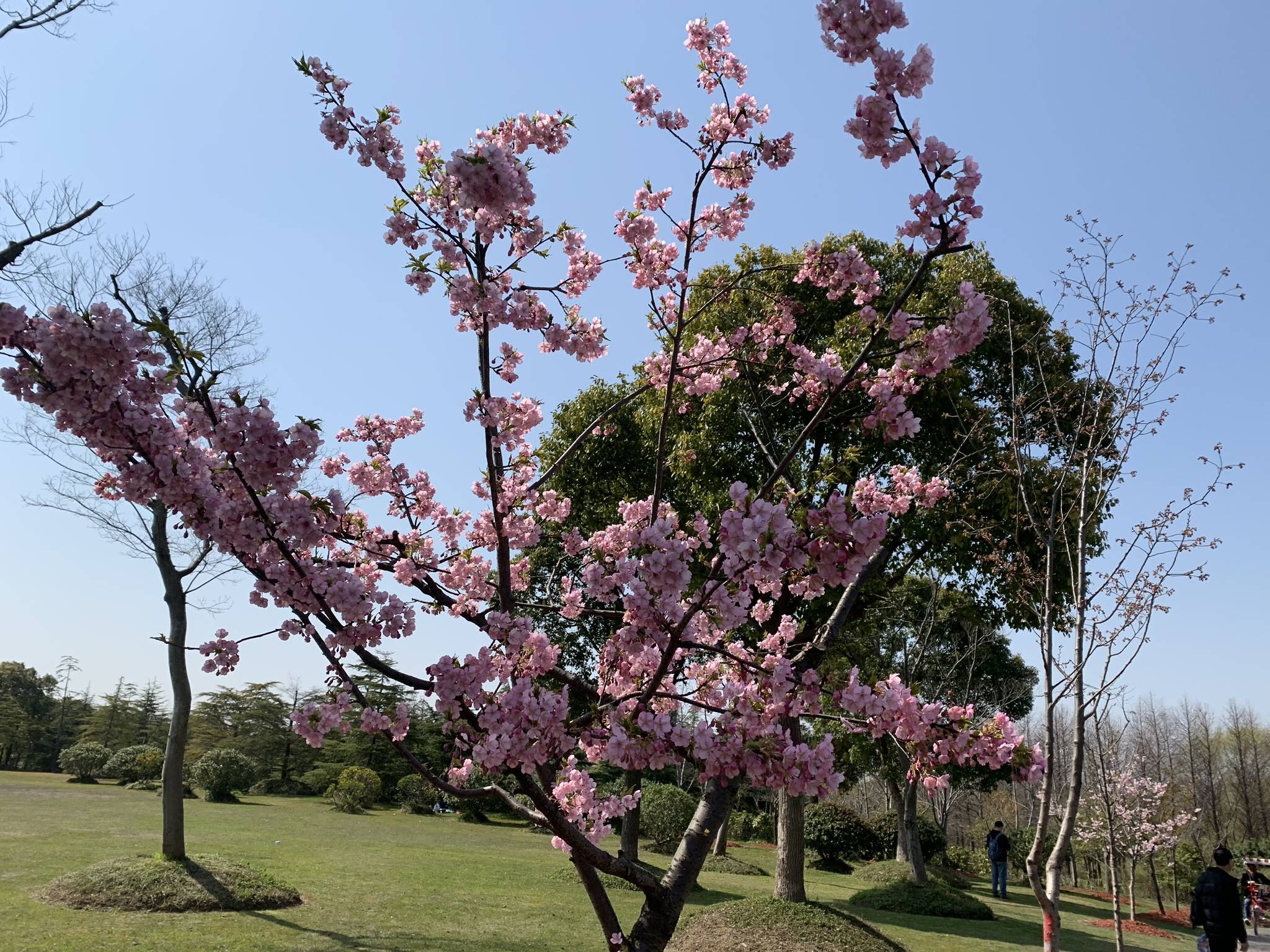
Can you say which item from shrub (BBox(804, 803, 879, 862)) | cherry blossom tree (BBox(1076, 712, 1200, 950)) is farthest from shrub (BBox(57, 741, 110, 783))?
cherry blossom tree (BBox(1076, 712, 1200, 950))

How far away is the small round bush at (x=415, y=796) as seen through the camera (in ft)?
80.6

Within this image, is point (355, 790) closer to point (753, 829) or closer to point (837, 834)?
point (753, 829)

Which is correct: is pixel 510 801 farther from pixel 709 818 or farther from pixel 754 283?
pixel 754 283

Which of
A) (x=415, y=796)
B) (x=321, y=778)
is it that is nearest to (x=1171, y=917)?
(x=415, y=796)

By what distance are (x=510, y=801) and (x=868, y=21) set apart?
127 inches

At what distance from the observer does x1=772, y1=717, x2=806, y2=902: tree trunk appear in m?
10.2

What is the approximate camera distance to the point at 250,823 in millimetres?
17375

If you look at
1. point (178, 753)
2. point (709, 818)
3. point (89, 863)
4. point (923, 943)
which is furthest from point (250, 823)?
point (709, 818)

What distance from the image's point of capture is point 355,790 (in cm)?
2320

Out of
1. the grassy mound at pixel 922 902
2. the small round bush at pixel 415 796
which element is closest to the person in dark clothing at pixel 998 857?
the grassy mound at pixel 922 902

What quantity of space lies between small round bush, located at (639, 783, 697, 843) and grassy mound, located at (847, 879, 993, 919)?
4730 mm

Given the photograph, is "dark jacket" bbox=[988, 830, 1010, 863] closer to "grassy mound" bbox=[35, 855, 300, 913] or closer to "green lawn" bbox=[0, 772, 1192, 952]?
"green lawn" bbox=[0, 772, 1192, 952]

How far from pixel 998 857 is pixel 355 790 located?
55.6 ft

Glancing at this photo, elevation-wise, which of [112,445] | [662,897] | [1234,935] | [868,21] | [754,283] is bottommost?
[1234,935]
